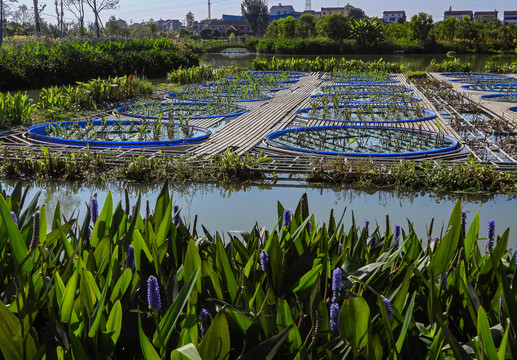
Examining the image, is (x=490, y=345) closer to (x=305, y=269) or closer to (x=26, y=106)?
(x=305, y=269)

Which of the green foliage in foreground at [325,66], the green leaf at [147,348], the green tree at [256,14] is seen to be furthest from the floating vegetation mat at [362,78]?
the green tree at [256,14]

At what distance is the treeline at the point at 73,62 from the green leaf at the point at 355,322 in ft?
43.6

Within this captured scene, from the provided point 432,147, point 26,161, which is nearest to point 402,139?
point 432,147

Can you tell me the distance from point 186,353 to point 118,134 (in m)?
6.67

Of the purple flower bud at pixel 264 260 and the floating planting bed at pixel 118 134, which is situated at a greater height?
the purple flower bud at pixel 264 260

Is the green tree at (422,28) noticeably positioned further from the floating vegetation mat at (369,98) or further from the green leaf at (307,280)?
the green leaf at (307,280)

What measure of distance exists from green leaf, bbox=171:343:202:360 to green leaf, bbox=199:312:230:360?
0.15 feet

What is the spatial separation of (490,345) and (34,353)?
1.00m

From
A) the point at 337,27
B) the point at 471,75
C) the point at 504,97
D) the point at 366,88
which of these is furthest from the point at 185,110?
the point at 337,27

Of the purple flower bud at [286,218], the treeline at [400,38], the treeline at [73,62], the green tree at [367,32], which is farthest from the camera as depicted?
the treeline at [400,38]

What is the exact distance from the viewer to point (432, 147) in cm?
655

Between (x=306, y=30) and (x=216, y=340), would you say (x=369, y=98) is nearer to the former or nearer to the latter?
(x=216, y=340)

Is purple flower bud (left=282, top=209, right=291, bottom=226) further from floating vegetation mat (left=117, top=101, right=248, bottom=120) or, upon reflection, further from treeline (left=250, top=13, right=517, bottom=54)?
treeline (left=250, top=13, right=517, bottom=54)

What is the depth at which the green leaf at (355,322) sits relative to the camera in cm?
125
